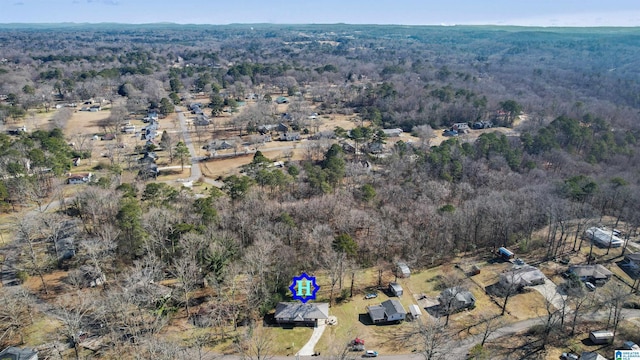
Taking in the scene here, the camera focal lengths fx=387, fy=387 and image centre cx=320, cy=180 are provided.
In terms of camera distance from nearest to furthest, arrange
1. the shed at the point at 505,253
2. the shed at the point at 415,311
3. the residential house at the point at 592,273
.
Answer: the shed at the point at 415,311 < the residential house at the point at 592,273 < the shed at the point at 505,253

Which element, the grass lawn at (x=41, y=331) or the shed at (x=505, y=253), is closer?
the grass lawn at (x=41, y=331)

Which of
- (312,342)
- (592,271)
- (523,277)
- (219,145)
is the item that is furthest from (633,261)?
(219,145)

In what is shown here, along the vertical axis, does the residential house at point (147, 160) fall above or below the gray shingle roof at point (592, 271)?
above

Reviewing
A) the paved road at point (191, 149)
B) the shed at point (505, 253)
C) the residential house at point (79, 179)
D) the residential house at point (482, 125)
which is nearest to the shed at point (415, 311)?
the shed at point (505, 253)

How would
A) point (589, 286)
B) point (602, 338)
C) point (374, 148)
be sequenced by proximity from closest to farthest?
point (602, 338) → point (589, 286) → point (374, 148)

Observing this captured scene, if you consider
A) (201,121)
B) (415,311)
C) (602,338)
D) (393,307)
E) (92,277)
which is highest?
(201,121)

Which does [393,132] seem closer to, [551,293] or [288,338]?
[551,293]

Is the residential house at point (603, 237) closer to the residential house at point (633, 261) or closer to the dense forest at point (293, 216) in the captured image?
the dense forest at point (293, 216)

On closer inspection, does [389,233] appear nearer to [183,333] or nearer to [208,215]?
[208,215]
